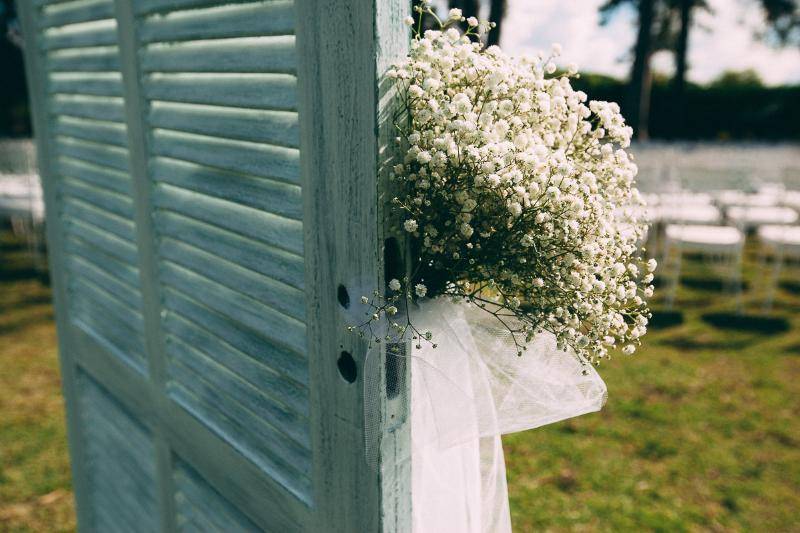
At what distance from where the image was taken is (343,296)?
4.49 ft

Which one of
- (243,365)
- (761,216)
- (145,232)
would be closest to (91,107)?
(145,232)

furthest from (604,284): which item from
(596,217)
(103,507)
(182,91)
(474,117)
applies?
(103,507)

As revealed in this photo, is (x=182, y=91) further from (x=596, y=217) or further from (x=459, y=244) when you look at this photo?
(x=596, y=217)

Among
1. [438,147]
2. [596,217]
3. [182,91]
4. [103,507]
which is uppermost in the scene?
[182,91]

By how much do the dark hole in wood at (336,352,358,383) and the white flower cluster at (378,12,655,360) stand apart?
0.21 meters

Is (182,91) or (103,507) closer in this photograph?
(182,91)

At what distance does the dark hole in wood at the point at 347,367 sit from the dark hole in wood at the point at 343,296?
10 centimetres

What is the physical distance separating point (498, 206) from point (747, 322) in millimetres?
6025

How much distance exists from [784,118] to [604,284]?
64.2 feet

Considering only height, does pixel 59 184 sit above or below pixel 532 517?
above

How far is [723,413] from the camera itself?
4.53m

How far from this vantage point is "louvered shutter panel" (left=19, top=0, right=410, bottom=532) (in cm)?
133

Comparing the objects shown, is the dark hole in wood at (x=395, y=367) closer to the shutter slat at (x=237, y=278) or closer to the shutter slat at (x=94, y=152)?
the shutter slat at (x=237, y=278)

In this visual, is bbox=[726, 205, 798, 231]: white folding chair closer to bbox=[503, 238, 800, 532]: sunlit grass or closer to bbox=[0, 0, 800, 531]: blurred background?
bbox=[0, 0, 800, 531]: blurred background
